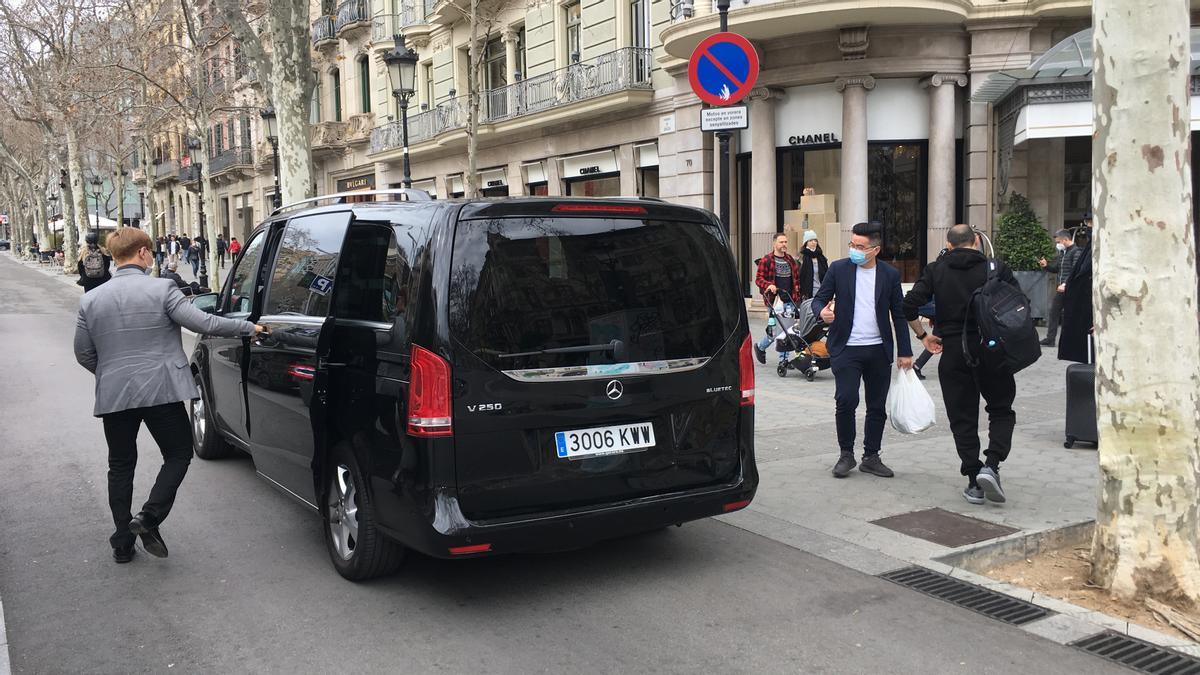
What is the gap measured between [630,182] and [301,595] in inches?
739

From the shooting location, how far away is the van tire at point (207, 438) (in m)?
7.64

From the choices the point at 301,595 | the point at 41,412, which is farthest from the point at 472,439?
the point at 41,412

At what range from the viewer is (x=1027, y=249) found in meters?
16.7

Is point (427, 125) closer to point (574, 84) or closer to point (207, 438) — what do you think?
point (574, 84)

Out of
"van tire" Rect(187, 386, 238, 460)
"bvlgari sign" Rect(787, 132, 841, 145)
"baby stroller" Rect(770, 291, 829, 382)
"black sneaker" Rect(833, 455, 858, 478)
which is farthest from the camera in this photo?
"bvlgari sign" Rect(787, 132, 841, 145)

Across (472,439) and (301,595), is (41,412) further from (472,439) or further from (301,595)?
(472,439)

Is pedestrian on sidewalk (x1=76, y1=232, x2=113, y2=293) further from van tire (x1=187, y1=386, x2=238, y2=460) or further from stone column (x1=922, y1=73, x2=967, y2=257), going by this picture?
stone column (x1=922, y1=73, x2=967, y2=257)

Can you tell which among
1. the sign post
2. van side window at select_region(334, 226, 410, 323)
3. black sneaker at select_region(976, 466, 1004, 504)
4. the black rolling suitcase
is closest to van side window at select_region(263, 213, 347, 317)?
van side window at select_region(334, 226, 410, 323)

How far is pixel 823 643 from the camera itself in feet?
13.6

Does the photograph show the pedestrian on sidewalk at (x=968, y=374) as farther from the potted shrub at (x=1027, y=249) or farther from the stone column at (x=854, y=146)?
the stone column at (x=854, y=146)

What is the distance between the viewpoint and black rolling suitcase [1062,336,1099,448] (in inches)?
301

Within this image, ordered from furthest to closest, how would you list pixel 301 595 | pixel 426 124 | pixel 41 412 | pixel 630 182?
pixel 426 124 → pixel 630 182 → pixel 41 412 → pixel 301 595

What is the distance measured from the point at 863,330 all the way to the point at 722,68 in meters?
3.29

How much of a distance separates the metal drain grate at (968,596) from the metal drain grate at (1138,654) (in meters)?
0.30
